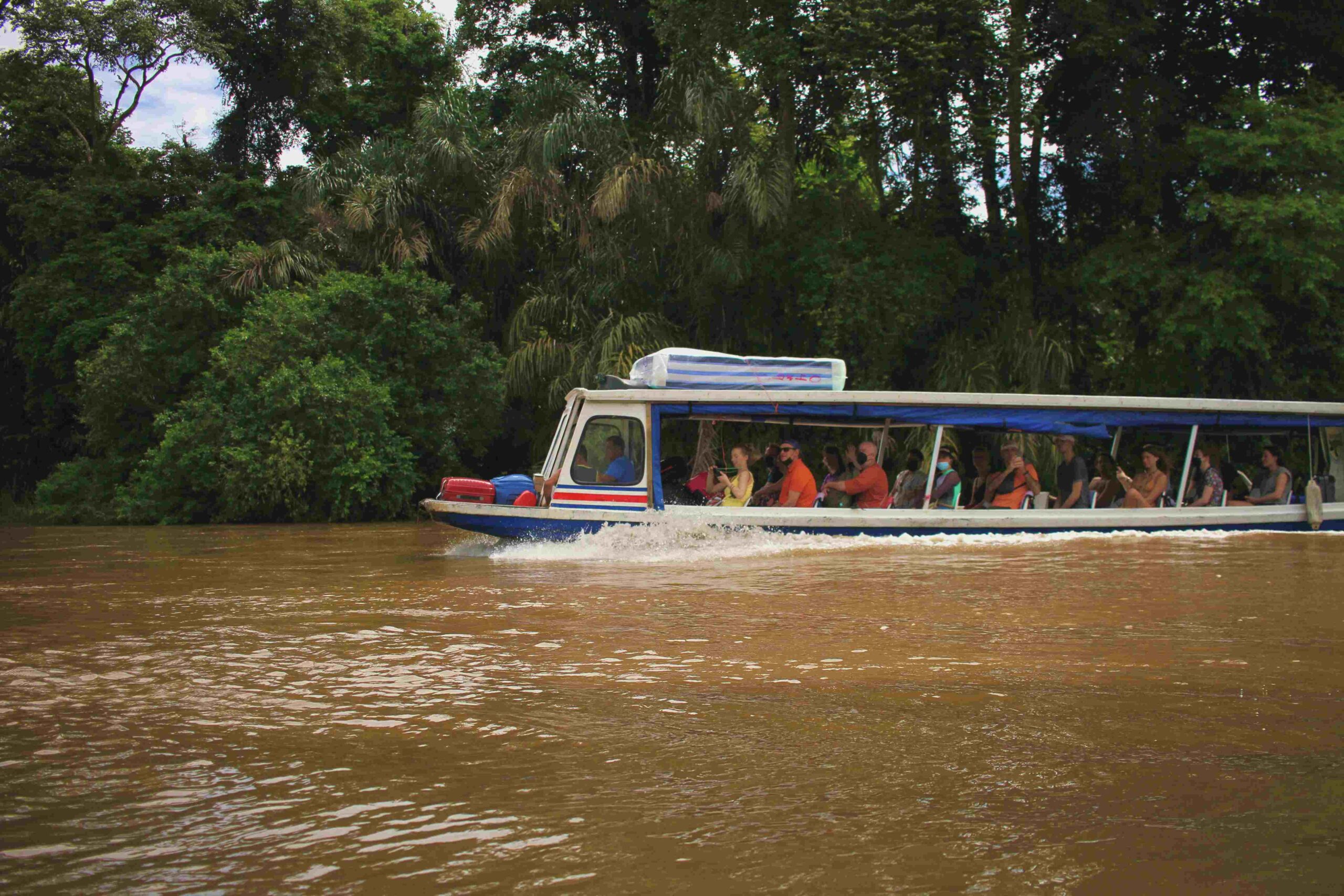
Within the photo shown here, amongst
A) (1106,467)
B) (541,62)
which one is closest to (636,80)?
(541,62)

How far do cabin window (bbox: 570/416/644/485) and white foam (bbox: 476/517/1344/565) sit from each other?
555mm

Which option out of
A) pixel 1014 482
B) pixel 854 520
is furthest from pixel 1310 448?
pixel 854 520

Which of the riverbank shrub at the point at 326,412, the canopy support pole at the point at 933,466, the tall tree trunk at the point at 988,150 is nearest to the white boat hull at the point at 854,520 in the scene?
the canopy support pole at the point at 933,466

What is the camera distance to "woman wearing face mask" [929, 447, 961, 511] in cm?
1362

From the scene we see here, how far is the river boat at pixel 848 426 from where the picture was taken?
12.4 m

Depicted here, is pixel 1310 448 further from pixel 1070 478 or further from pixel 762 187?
pixel 762 187

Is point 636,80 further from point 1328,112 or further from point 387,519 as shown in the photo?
point 1328,112

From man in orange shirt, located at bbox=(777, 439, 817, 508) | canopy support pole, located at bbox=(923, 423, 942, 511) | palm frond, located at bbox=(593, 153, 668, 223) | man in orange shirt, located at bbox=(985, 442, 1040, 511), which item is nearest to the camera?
man in orange shirt, located at bbox=(777, 439, 817, 508)

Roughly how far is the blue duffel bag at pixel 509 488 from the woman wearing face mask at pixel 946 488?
4.43 meters

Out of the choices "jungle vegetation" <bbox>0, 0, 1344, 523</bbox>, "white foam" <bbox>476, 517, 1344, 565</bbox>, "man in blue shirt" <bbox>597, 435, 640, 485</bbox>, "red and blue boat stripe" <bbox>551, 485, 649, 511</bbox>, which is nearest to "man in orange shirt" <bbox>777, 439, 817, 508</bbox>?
"white foam" <bbox>476, 517, 1344, 565</bbox>

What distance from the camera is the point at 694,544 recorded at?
1238cm

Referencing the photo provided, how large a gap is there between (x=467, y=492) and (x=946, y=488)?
5.22 meters

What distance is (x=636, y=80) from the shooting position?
27359 mm

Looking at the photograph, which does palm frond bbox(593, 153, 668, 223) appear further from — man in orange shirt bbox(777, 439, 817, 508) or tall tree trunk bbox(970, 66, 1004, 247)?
man in orange shirt bbox(777, 439, 817, 508)
